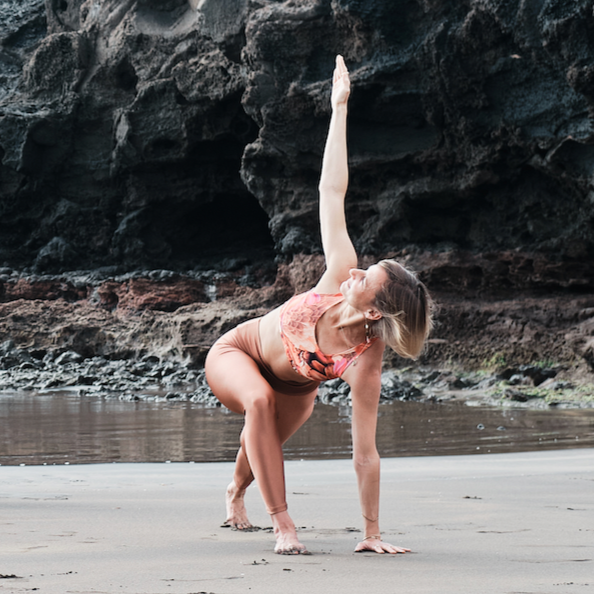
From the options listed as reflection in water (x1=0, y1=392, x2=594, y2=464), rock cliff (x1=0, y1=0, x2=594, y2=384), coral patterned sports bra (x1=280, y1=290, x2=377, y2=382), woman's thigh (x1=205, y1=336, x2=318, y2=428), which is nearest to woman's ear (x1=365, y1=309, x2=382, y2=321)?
coral patterned sports bra (x1=280, y1=290, x2=377, y2=382)

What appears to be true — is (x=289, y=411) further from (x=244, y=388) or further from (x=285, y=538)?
(x=285, y=538)

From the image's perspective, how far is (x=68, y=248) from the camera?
74.7ft

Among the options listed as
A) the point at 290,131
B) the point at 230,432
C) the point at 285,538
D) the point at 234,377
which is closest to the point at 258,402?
the point at 234,377

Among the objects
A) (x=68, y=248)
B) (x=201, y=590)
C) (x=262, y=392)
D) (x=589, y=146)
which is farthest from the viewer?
(x=68, y=248)

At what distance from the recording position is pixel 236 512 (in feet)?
9.40

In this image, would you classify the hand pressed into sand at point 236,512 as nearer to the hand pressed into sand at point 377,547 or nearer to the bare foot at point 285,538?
the bare foot at point 285,538

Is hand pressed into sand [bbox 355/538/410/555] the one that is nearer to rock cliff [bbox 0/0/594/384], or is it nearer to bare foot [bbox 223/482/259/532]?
bare foot [bbox 223/482/259/532]

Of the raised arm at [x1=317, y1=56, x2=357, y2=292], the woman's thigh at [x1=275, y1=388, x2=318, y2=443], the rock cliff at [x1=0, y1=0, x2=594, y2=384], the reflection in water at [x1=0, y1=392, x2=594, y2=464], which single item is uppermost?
the rock cliff at [x1=0, y1=0, x2=594, y2=384]

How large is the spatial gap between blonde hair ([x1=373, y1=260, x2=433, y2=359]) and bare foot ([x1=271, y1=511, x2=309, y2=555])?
0.69 m

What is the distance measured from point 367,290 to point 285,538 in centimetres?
86

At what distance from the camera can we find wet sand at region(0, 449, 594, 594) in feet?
6.03

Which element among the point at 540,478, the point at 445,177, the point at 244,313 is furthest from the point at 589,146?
the point at 540,478

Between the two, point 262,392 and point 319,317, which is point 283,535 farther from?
point 319,317

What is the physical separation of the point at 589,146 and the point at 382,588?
11.6 m
